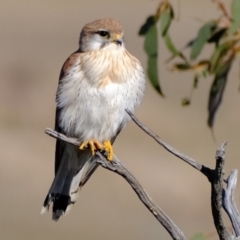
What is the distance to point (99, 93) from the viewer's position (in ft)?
14.0

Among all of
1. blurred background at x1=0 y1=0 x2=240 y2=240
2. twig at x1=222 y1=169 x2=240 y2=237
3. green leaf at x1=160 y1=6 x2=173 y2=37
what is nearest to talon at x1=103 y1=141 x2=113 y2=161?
green leaf at x1=160 y1=6 x2=173 y2=37

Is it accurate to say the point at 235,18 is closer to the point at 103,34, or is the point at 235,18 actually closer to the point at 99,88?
the point at 99,88

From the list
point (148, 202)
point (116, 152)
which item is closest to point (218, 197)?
point (148, 202)

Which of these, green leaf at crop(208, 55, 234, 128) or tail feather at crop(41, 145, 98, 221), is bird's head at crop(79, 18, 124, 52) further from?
green leaf at crop(208, 55, 234, 128)

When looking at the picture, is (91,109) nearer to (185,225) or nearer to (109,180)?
(185,225)

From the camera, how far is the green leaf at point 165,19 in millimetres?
3373

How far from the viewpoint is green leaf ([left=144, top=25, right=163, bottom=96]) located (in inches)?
135

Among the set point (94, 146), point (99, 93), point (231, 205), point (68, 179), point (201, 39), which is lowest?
point (68, 179)

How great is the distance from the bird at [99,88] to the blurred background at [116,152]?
4143 mm

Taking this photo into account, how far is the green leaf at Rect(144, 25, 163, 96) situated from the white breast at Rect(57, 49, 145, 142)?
81 cm

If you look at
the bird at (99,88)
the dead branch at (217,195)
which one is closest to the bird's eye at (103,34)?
the bird at (99,88)

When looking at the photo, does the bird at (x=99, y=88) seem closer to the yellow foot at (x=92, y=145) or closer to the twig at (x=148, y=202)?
the yellow foot at (x=92, y=145)

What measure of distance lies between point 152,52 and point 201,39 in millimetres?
185

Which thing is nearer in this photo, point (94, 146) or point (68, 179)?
point (94, 146)
